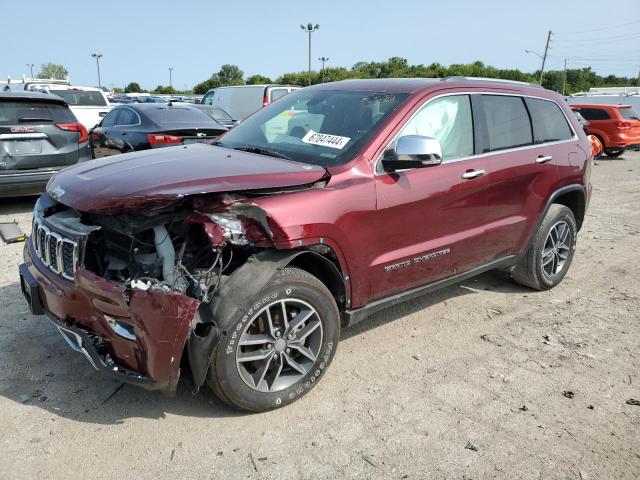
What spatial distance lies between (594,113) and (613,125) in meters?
0.89

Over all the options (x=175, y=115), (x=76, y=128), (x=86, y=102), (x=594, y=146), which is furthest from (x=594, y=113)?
(x=76, y=128)

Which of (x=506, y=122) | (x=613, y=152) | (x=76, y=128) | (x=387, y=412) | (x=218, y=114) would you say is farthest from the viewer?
(x=613, y=152)

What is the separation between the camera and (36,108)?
7172 millimetres

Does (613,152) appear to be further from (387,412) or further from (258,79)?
(258,79)

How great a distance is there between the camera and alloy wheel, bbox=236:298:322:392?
300 cm

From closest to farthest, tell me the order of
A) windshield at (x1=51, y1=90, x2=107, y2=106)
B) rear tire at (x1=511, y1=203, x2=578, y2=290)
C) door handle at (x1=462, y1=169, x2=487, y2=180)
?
1. door handle at (x1=462, y1=169, x2=487, y2=180)
2. rear tire at (x1=511, y1=203, x2=578, y2=290)
3. windshield at (x1=51, y1=90, x2=107, y2=106)

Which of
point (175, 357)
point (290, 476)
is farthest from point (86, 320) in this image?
point (290, 476)

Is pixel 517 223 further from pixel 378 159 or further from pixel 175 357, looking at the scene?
pixel 175 357

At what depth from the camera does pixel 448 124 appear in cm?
396

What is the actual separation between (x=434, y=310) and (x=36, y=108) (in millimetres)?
5832

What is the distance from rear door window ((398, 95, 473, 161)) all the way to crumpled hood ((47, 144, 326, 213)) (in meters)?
0.90

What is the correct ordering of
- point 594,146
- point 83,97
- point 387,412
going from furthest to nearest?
point 83,97
point 594,146
point 387,412

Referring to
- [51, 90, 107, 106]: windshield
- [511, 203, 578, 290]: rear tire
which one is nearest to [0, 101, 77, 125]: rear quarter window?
[511, 203, 578, 290]: rear tire

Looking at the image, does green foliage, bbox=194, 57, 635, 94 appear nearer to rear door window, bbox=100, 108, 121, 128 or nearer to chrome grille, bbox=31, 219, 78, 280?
rear door window, bbox=100, 108, 121, 128
